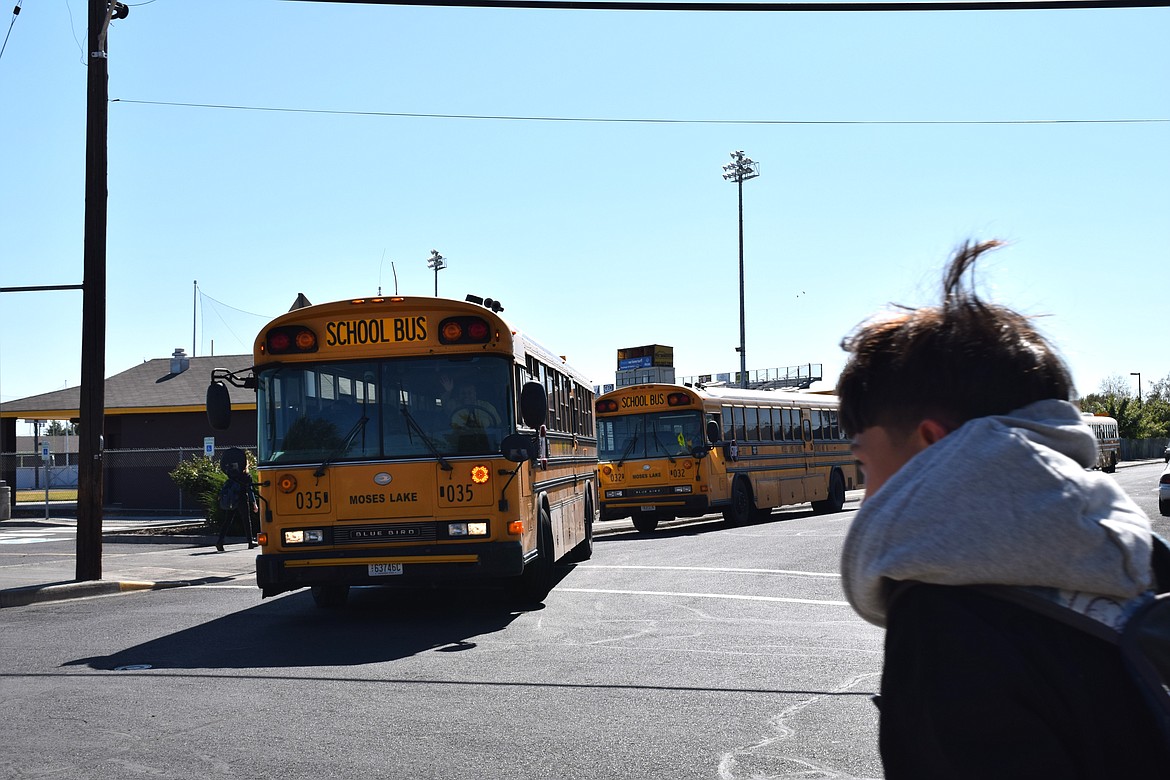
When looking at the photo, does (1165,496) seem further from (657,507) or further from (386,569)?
(386,569)

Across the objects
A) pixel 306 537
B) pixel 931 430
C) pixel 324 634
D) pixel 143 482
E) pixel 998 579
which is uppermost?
pixel 931 430

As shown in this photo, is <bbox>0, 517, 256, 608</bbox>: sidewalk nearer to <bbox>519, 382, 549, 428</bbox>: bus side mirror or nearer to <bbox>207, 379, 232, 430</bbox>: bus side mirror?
<bbox>207, 379, 232, 430</bbox>: bus side mirror

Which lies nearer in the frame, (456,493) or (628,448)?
(456,493)

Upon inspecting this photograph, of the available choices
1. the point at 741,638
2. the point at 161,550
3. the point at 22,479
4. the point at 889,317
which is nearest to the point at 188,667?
the point at 741,638

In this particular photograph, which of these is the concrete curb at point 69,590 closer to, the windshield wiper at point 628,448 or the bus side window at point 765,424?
the windshield wiper at point 628,448

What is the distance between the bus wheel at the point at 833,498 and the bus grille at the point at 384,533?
21227mm

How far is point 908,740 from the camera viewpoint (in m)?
1.42

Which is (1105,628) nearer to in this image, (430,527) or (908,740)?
(908,740)

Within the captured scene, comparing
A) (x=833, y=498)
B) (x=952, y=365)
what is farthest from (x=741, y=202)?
(x=952, y=365)

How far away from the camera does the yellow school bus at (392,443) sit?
11.0m

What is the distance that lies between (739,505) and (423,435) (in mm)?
14889

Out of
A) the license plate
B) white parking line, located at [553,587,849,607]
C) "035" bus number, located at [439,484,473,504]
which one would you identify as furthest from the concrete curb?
"035" bus number, located at [439,484,473,504]

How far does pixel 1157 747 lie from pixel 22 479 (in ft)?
229

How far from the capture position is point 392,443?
11219 mm
